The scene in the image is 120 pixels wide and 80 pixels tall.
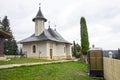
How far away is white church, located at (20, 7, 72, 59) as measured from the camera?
30016 millimetres

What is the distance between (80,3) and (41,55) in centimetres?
1561

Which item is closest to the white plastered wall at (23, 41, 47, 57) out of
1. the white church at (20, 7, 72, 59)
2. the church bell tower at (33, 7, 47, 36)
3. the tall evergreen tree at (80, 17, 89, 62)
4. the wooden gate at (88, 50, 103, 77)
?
the white church at (20, 7, 72, 59)

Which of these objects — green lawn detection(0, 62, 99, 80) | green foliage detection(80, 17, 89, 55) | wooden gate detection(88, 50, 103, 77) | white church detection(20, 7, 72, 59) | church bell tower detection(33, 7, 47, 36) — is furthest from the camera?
church bell tower detection(33, 7, 47, 36)

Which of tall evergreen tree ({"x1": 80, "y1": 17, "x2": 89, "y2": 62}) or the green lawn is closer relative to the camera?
the green lawn

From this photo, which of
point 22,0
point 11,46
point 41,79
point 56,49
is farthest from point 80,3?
point 11,46

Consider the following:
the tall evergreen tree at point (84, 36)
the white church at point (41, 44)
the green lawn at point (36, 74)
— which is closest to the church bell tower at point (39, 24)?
the white church at point (41, 44)

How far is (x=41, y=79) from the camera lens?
30.7 ft

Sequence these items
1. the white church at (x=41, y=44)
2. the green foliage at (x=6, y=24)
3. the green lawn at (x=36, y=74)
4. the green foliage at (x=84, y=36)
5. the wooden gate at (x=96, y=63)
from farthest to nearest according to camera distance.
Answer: the green foliage at (x=6, y=24), the white church at (x=41, y=44), the green foliage at (x=84, y=36), the wooden gate at (x=96, y=63), the green lawn at (x=36, y=74)

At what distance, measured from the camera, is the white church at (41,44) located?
30.0 meters

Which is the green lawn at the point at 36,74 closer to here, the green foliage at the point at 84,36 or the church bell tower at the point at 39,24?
the green foliage at the point at 84,36

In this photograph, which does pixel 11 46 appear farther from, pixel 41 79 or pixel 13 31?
pixel 41 79

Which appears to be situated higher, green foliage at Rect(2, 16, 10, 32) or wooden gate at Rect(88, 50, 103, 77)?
green foliage at Rect(2, 16, 10, 32)

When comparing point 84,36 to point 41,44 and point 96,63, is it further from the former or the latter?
point 96,63

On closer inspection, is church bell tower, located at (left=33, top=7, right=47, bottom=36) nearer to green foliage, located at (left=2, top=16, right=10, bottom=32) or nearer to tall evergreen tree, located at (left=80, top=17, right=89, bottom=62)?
tall evergreen tree, located at (left=80, top=17, right=89, bottom=62)
